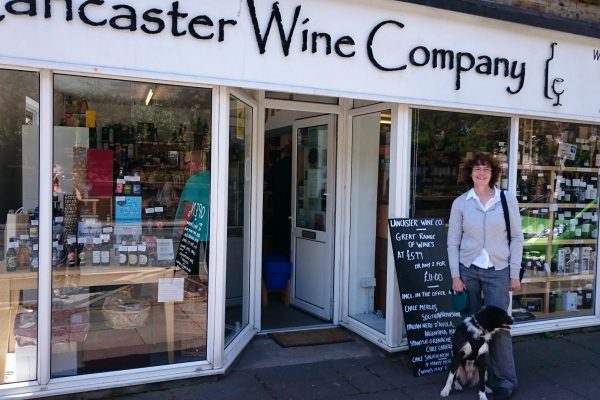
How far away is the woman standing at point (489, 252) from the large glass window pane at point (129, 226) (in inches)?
79.0

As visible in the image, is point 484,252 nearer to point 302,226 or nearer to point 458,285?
point 458,285

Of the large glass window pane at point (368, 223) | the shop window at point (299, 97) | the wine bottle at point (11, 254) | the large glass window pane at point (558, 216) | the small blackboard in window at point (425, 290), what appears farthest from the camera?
the large glass window pane at point (558, 216)

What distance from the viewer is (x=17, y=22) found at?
139 inches

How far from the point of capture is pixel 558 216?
236 inches

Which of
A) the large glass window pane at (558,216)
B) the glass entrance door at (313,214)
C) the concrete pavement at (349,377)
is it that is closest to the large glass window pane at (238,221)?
the concrete pavement at (349,377)

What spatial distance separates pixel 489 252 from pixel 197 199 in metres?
2.31

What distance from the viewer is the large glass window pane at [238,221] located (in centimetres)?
478

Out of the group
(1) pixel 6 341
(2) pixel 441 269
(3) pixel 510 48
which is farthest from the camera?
(3) pixel 510 48

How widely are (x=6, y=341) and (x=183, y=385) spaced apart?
4.32 feet

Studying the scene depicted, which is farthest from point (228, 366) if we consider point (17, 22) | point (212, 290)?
point (17, 22)

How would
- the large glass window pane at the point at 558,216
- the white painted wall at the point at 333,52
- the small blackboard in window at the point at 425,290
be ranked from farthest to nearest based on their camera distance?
the large glass window pane at the point at 558,216 < the small blackboard in window at the point at 425,290 < the white painted wall at the point at 333,52

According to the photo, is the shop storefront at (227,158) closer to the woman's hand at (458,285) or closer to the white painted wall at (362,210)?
the white painted wall at (362,210)

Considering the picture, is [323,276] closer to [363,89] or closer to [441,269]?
[441,269]

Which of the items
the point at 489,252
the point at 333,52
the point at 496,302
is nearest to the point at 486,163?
the point at 489,252
